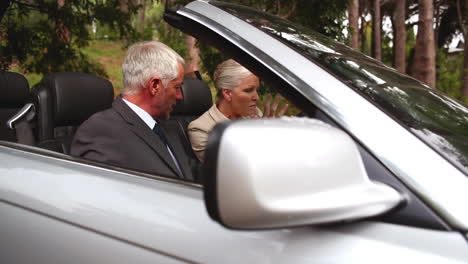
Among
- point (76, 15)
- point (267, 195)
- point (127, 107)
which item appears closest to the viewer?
point (267, 195)

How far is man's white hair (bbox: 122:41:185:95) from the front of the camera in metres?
2.55

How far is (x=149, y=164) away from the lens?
209cm

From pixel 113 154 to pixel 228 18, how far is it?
769mm

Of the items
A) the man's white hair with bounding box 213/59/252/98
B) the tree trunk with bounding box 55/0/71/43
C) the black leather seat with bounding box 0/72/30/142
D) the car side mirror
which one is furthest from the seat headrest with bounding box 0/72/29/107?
the car side mirror

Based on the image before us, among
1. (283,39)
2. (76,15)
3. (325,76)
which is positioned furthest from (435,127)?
(76,15)

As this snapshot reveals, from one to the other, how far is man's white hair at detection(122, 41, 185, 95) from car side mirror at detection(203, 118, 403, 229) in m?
1.53

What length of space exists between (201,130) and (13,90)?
1897 mm

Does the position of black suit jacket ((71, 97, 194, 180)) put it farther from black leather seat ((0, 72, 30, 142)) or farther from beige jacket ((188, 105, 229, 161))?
black leather seat ((0, 72, 30, 142))

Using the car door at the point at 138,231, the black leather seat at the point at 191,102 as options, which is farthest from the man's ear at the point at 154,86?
the black leather seat at the point at 191,102

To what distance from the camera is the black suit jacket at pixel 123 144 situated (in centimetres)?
207

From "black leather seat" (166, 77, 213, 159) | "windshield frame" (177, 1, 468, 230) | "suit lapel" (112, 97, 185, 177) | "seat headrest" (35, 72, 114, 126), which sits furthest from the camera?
"black leather seat" (166, 77, 213, 159)

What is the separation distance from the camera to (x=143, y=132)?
7.41ft

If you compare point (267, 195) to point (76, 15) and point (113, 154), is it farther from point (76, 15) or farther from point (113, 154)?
point (76, 15)

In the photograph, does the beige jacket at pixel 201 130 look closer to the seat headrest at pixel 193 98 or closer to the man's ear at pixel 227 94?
the man's ear at pixel 227 94
